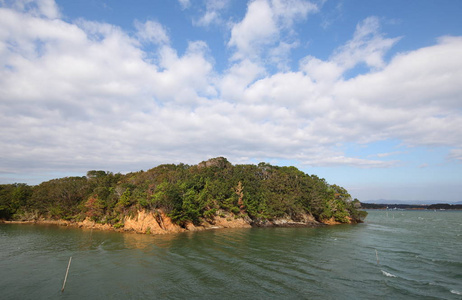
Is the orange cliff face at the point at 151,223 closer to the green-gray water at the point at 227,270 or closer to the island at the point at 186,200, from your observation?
the island at the point at 186,200

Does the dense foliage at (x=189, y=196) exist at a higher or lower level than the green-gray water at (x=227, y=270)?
higher

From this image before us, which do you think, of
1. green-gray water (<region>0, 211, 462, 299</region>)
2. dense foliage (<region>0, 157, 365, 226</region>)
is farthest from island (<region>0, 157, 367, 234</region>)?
green-gray water (<region>0, 211, 462, 299</region>)

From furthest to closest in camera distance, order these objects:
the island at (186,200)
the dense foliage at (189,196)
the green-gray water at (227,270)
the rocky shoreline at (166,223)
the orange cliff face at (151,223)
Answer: the dense foliage at (189,196), the island at (186,200), the rocky shoreline at (166,223), the orange cliff face at (151,223), the green-gray water at (227,270)

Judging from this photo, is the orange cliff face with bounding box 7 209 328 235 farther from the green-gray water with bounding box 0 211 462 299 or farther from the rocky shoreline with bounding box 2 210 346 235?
the green-gray water with bounding box 0 211 462 299

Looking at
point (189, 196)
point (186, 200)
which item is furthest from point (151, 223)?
point (189, 196)

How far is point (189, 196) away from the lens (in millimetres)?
49656

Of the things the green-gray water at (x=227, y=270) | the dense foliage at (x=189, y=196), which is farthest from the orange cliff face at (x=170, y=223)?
the green-gray water at (x=227, y=270)

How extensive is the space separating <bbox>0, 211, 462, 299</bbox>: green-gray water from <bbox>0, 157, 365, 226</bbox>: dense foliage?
1404cm

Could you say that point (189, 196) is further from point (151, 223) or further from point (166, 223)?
point (151, 223)

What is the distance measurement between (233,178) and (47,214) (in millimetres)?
47157

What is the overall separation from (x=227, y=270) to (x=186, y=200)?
27.8 metres

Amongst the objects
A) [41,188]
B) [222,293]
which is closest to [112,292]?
[222,293]

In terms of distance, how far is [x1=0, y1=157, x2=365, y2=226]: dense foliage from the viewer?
159ft

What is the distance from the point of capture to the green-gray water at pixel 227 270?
17016 mm
